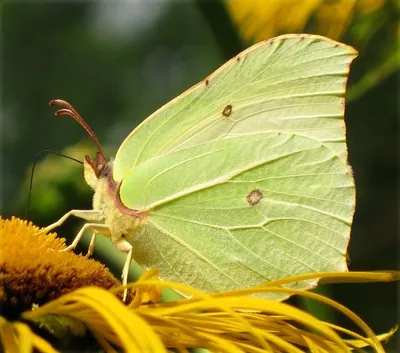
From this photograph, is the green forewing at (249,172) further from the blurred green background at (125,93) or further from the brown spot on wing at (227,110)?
the blurred green background at (125,93)

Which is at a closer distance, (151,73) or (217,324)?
(217,324)

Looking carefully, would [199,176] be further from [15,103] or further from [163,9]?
[163,9]

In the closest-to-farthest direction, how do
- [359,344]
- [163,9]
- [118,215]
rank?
1. [359,344]
2. [118,215]
3. [163,9]

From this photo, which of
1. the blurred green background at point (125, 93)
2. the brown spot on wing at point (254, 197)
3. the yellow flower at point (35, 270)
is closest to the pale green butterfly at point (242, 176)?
the brown spot on wing at point (254, 197)

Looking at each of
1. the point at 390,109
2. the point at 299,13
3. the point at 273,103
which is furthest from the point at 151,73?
the point at 273,103

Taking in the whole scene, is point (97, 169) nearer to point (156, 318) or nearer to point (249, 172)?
point (249, 172)

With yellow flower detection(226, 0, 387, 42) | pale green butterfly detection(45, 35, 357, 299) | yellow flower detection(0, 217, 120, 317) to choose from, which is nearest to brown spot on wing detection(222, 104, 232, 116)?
pale green butterfly detection(45, 35, 357, 299)

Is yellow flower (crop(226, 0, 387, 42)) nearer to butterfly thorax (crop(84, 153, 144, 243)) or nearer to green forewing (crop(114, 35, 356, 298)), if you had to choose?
green forewing (crop(114, 35, 356, 298))
